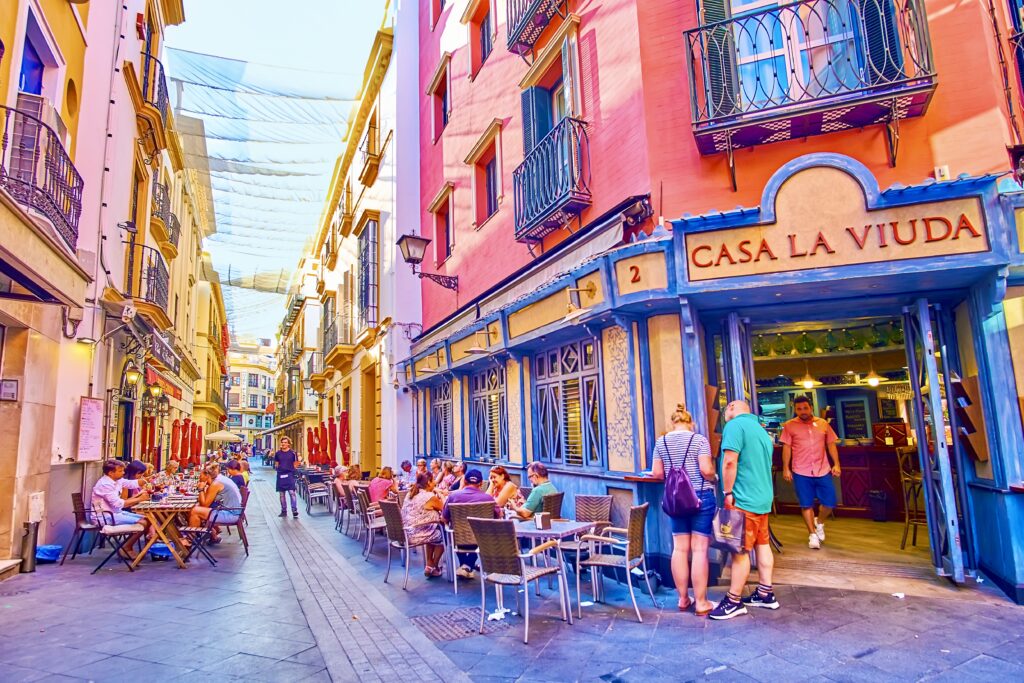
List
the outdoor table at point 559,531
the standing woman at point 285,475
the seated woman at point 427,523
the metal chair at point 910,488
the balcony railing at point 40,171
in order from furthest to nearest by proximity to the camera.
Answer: the standing woman at point 285,475, the seated woman at point 427,523, the metal chair at point 910,488, the balcony railing at point 40,171, the outdoor table at point 559,531

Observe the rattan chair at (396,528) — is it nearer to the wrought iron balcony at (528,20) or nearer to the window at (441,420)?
the window at (441,420)

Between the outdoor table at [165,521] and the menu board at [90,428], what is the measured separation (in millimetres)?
1841

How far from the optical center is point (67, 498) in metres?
9.54

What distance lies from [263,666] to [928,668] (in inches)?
178

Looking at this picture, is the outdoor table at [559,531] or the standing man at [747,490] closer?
the standing man at [747,490]

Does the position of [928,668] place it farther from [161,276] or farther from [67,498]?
[161,276]

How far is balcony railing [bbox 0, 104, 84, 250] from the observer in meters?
6.62

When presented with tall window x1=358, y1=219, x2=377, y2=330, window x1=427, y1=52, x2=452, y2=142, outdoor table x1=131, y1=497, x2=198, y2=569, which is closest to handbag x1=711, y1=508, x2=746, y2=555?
outdoor table x1=131, y1=497, x2=198, y2=569

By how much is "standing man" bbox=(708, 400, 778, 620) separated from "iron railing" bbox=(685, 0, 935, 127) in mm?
3150

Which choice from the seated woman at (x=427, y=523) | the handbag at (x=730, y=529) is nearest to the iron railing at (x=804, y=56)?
the handbag at (x=730, y=529)

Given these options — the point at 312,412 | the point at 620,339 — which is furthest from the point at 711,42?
the point at 312,412

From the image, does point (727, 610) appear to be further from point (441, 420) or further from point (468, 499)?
point (441, 420)

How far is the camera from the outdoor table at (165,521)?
8.43 m

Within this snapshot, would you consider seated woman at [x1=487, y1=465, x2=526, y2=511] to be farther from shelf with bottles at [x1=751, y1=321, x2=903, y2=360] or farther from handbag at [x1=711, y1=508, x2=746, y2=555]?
shelf with bottles at [x1=751, y1=321, x2=903, y2=360]
